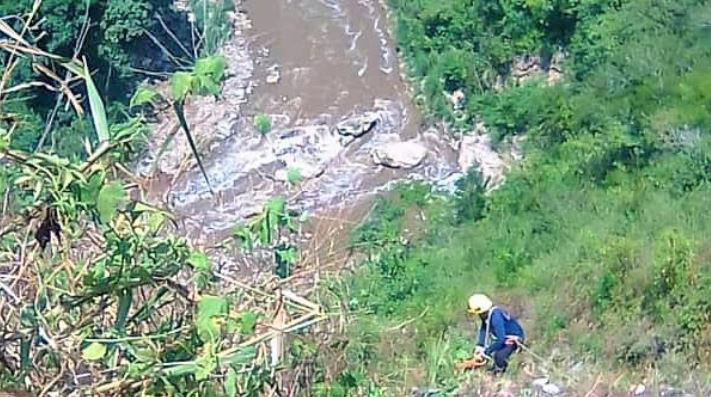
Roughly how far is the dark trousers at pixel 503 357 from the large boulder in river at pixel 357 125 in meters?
11.5

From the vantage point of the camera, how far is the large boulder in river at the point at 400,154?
18.7 m

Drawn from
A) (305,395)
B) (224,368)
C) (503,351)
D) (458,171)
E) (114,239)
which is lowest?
(458,171)

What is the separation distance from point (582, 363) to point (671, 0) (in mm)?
8698

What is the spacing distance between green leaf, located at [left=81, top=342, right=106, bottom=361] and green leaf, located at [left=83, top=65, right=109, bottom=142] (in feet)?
1.32

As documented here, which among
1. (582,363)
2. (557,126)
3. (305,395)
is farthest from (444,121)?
(305,395)

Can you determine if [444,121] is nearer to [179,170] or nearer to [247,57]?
[247,57]

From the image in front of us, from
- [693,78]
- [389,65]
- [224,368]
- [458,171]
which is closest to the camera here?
[224,368]

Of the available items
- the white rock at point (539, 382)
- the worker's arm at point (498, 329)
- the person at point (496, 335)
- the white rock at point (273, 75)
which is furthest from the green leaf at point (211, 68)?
the white rock at point (273, 75)

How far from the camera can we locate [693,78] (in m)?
14.9

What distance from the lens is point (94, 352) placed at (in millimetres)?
2480

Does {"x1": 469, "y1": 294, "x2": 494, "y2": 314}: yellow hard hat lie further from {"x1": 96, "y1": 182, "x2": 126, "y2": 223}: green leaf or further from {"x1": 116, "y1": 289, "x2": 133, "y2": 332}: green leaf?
{"x1": 96, "y1": 182, "x2": 126, "y2": 223}: green leaf

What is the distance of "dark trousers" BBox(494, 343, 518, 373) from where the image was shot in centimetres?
763

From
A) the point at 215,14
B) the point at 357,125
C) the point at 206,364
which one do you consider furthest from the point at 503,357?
the point at 215,14

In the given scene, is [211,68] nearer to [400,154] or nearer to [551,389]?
[551,389]
